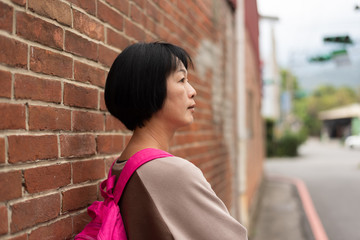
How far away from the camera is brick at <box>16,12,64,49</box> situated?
4.46 feet

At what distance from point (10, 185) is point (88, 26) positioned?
82 centimetres

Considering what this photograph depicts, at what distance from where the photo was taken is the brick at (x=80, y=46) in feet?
5.46

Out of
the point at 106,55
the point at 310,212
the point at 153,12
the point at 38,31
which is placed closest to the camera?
the point at 38,31

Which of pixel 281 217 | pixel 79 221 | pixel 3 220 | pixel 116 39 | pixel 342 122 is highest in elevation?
pixel 342 122

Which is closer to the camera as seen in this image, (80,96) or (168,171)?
(168,171)

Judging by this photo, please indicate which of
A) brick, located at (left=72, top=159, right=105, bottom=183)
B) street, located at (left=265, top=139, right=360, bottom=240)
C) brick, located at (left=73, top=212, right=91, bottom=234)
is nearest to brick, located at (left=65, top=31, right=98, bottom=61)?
brick, located at (left=72, top=159, right=105, bottom=183)

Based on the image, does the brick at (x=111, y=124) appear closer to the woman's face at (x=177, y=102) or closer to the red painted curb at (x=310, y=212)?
the woman's face at (x=177, y=102)

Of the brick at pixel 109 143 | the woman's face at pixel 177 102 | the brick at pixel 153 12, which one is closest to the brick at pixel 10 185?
the woman's face at pixel 177 102

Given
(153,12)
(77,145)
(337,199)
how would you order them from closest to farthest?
1. (77,145)
2. (153,12)
3. (337,199)

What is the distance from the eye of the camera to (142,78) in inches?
56.0

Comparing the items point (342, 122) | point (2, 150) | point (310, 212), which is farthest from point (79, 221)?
point (342, 122)

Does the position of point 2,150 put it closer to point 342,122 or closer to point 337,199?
point 337,199

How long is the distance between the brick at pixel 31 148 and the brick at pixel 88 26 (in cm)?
50

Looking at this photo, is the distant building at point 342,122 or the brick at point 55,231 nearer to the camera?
the brick at point 55,231
